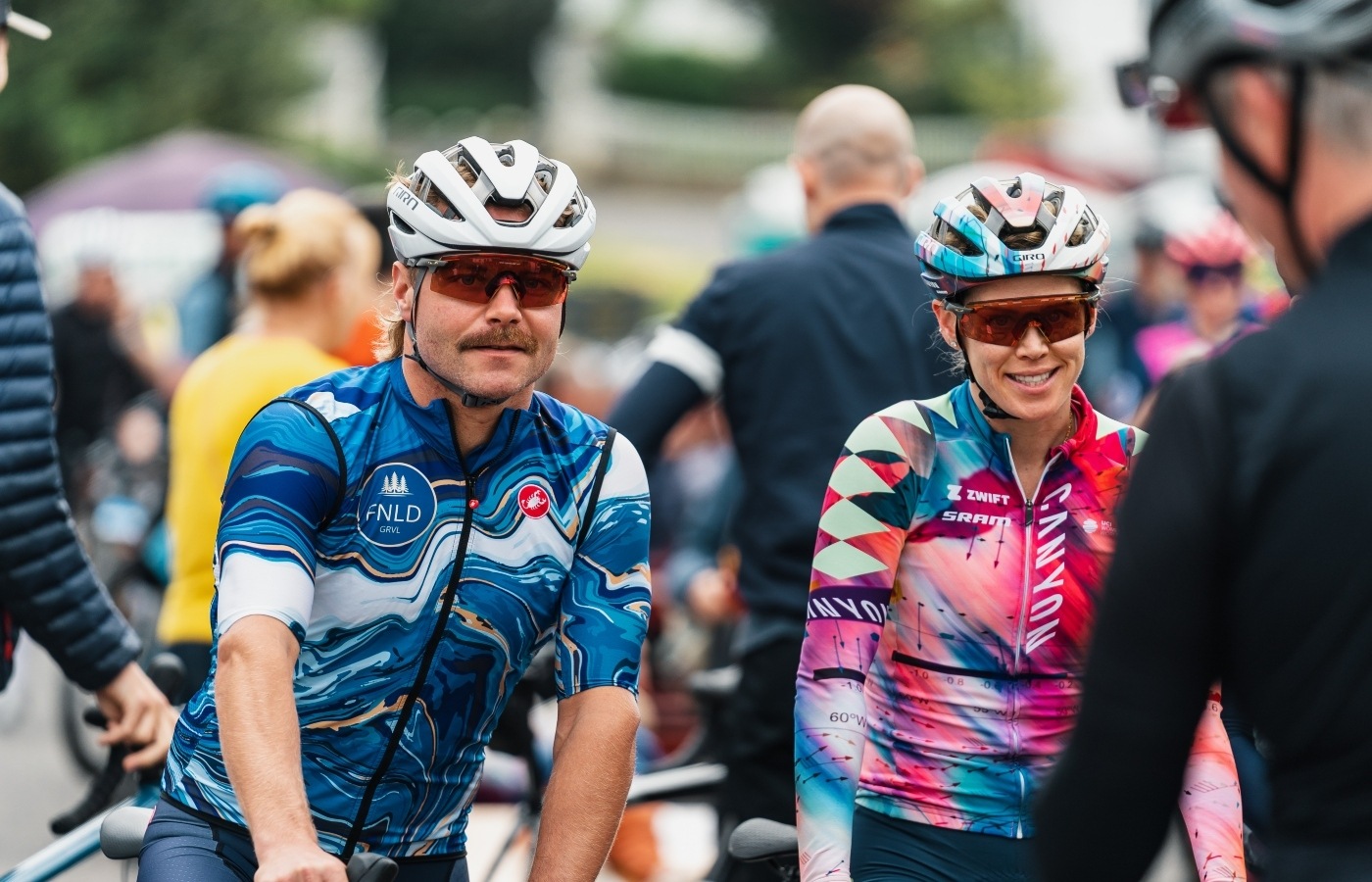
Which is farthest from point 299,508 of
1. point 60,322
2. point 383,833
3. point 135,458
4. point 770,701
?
point 60,322

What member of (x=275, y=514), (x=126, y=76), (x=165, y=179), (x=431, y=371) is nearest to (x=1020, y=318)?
(x=431, y=371)

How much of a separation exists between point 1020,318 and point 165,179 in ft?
58.9

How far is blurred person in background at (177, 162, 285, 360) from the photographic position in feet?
31.1

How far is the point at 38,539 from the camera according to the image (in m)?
4.29

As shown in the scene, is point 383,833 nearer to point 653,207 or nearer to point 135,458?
point 135,458

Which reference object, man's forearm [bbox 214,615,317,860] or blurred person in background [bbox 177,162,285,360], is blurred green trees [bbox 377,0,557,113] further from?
man's forearm [bbox 214,615,317,860]

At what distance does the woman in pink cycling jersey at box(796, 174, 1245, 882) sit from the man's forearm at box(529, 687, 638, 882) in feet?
1.20

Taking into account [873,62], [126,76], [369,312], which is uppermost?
[873,62]

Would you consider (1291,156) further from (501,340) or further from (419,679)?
(419,679)

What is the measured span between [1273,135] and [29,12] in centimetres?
3147

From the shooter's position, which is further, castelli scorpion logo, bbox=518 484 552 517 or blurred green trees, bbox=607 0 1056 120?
blurred green trees, bbox=607 0 1056 120

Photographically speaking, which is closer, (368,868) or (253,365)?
(368,868)

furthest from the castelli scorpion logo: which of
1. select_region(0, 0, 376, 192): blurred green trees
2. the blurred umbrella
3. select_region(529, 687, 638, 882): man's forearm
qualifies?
select_region(0, 0, 376, 192): blurred green trees

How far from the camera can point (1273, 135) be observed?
2.14 meters
